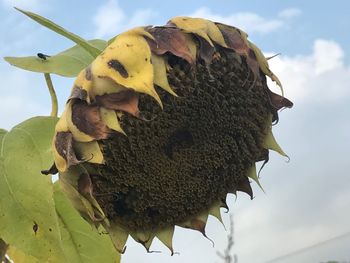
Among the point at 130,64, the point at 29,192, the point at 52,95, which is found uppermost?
the point at 52,95

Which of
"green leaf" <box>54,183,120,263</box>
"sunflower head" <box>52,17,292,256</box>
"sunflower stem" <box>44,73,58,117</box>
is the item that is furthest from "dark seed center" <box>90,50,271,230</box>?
"sunflower stem" <box>44,73,58,117</box>

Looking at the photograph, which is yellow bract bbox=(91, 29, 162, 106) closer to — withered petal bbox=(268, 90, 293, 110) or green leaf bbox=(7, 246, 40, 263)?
withered petal bbox=(268, 90, 293, 110)

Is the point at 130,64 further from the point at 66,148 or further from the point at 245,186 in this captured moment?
the point at 245,186

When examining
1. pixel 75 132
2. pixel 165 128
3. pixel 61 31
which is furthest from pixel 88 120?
pixel 61 31

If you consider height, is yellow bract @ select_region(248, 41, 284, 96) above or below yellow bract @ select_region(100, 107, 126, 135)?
above

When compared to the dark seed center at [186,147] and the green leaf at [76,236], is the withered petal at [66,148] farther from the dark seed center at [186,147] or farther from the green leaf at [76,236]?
the green leaf at [76,236]

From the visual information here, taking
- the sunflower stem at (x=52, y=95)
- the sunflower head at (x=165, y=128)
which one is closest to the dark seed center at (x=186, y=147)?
the sunflower head at (x=165, y=128)
